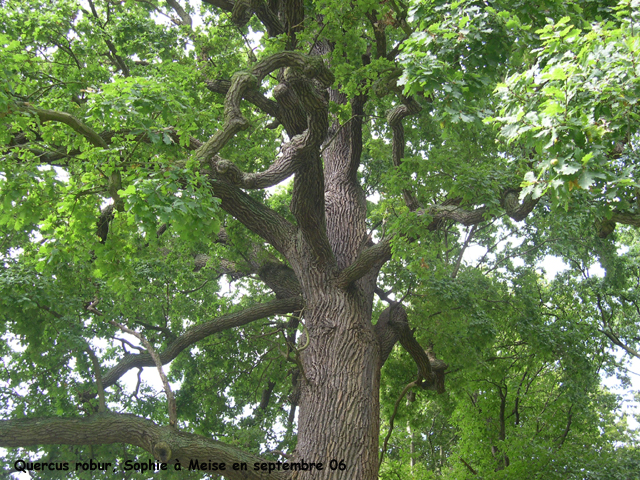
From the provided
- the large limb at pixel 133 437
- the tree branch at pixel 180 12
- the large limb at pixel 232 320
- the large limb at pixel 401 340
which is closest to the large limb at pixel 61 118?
the large limb at pixel 133 437

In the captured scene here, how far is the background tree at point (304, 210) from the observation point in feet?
14.5

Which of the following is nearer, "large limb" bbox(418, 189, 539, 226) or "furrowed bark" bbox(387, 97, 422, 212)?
"large limb" bbox(418, 189, 539, 226)

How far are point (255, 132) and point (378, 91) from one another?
10.4ft

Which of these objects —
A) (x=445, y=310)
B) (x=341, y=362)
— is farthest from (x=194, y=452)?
(x=445, y=310)

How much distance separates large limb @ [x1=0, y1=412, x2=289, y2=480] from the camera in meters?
6.50

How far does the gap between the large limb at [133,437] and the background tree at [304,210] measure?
0.11ft

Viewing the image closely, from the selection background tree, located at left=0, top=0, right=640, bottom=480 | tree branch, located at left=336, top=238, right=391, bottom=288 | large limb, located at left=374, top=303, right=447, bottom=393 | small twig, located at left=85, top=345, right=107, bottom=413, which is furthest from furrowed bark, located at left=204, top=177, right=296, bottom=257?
small twig, located at left=85, top=345, right=107, bottom=413

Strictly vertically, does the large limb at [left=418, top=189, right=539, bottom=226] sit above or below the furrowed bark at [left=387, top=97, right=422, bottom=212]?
below

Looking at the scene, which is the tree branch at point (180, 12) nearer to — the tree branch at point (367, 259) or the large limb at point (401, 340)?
the tree branch at point (367, 259)

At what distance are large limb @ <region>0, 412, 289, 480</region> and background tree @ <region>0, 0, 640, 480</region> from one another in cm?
3

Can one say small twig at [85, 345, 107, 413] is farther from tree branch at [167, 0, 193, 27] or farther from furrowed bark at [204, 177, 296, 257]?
tree branch at [167, 0, 193, 27]

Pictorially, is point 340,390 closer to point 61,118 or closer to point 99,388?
point 99,388

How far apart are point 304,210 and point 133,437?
3.88 m

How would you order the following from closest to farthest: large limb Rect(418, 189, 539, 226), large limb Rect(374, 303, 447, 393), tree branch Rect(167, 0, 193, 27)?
large limb Rect(418, 189, 539, 226), large limb Rect(374, 303, 447, 393), tree branch Rect(167, 0, 193, 27)
